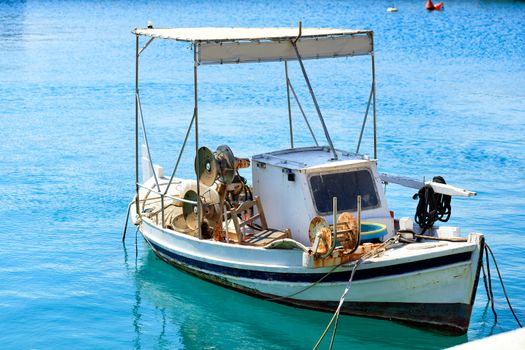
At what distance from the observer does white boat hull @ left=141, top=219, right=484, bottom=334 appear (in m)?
11.9

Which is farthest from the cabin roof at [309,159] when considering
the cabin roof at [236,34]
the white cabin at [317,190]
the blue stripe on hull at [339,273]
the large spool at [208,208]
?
the cabin roof at [236,34]

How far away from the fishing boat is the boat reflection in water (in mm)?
234

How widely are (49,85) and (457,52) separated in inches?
867

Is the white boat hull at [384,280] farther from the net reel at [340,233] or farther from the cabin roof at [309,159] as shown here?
the cabin roof at [309,159]

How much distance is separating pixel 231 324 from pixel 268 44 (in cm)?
423

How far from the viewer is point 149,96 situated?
34656mm

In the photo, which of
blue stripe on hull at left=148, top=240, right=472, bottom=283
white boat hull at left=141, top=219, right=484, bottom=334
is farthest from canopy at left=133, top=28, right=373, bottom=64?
blue stripe on hull at left=148, top=240, right=472, bottom=283

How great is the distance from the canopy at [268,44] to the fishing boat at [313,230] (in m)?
0.02

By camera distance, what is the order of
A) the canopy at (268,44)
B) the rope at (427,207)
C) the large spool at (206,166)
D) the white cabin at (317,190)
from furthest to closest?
1. the large spool at (206,166)
2. the rope at (427,207)
3. the white cabin at (317,190)
4. the canopy at (268,44)

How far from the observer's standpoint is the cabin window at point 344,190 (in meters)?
13.2

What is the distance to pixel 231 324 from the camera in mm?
13602

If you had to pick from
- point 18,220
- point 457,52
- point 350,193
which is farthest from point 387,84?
point 350,193

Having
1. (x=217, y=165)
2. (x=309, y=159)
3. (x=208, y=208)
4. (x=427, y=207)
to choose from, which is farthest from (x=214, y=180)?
(x=427, y=207)

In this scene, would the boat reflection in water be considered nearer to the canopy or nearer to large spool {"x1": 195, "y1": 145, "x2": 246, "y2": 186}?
large spool {"x1": 195, "y1": 145, "x2": 246, "y2": 186}
